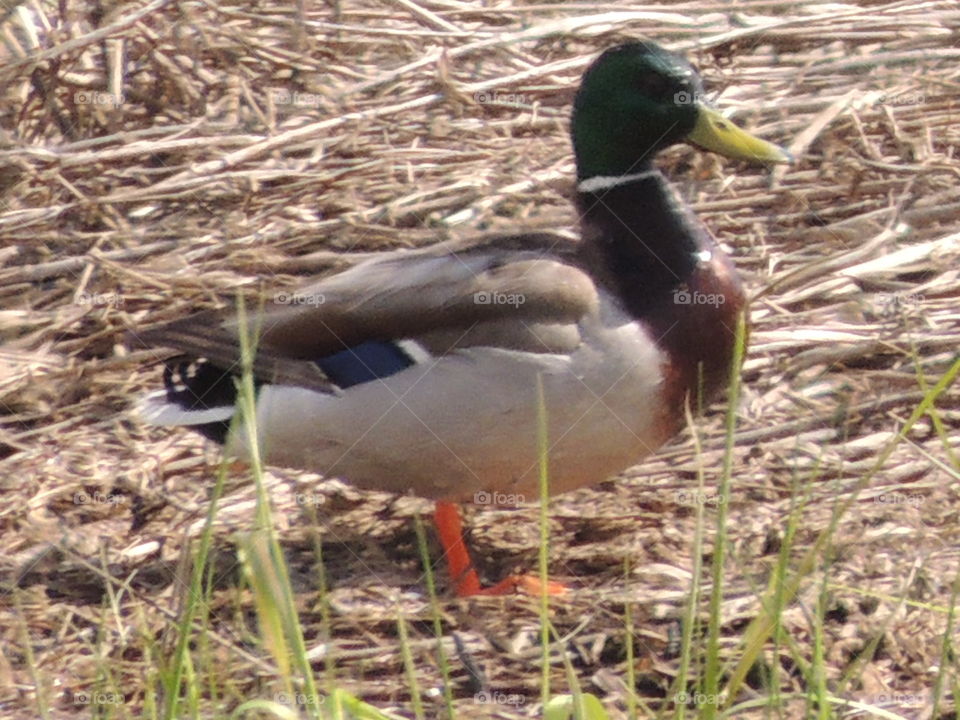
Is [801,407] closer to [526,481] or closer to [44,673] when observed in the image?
[526,481]

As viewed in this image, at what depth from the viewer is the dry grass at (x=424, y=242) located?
353 centimetres

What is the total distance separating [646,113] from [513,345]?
763 millimetres

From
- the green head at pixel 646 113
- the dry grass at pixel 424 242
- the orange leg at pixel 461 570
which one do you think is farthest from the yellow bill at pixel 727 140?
the orange leg at pixel 461 570

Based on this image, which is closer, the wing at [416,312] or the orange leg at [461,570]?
the wing at [416,312]

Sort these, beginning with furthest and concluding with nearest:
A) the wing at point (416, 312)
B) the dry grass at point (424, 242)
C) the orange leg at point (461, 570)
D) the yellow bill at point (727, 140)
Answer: the yellow bill at point (727, 140) < the orange leg at point (461, 570) < the wing at point (416, 312) < the dry grass at point (424, 242)

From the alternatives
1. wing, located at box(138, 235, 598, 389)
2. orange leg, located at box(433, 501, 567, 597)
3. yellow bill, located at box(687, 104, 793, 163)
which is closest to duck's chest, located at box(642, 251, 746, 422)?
wing, located at box(138, 235, 598, 389)

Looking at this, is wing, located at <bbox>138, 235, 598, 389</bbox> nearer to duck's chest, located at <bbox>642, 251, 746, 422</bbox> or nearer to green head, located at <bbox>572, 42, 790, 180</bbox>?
duck's chest, located at <bbox>642, 251, 746, 422</bbox>

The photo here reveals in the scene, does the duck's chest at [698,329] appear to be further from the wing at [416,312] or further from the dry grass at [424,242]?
the dry grass at [424,242]

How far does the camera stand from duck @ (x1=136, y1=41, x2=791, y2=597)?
3.57m

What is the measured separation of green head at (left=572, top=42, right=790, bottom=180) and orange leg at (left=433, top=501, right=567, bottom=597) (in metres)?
0.89

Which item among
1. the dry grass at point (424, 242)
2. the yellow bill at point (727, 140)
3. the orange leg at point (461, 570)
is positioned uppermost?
the yellow bill at point (727, 140)

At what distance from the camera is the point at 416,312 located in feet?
12.3

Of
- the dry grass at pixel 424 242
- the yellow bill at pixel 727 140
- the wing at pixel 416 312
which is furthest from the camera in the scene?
the yellow bill at pixel 727 140

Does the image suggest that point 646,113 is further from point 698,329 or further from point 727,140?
point 698,329
